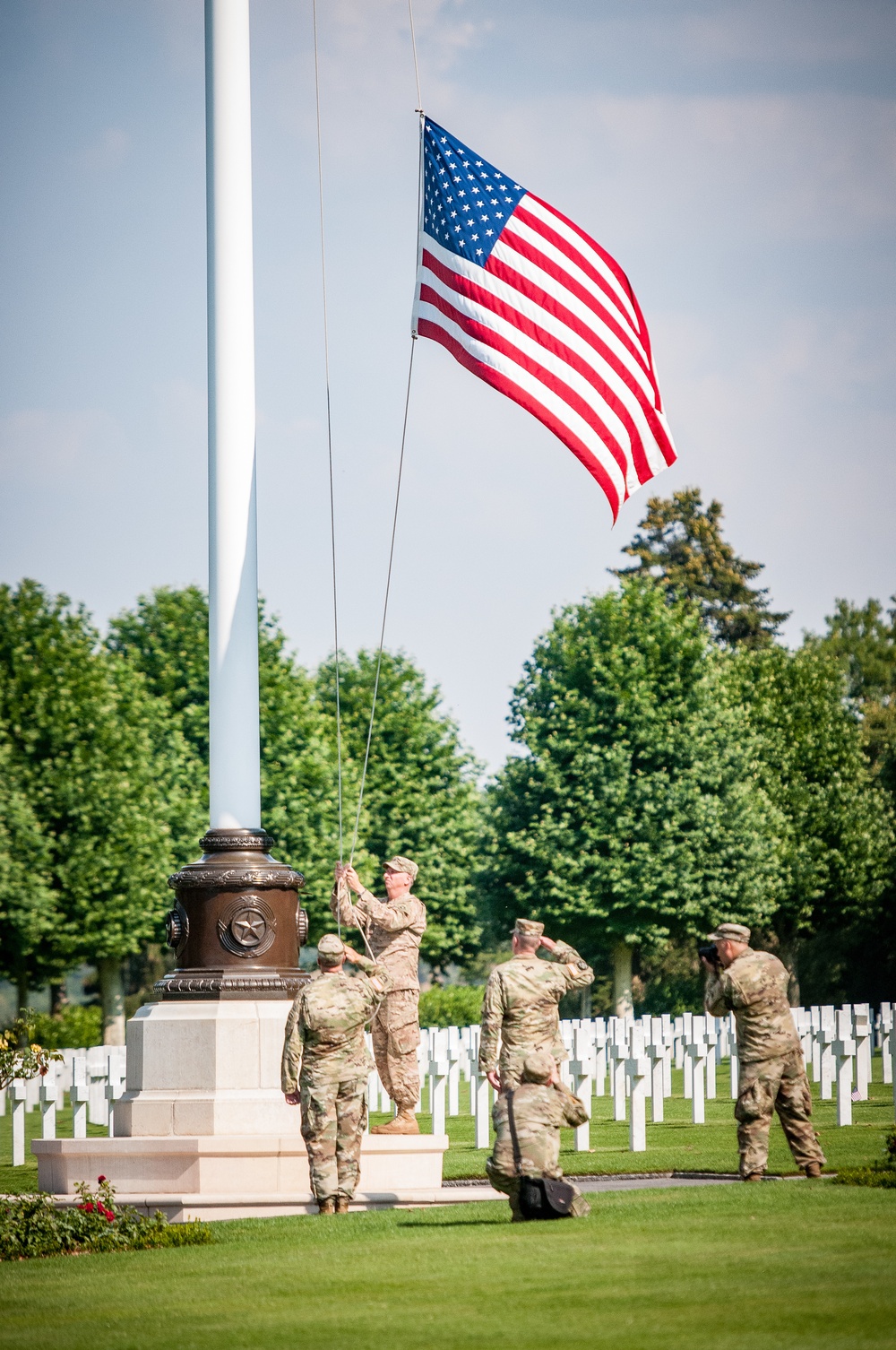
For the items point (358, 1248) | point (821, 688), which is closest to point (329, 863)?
point (821, 688)

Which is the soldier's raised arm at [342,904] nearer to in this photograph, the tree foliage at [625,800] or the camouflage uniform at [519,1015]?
the camouflage uniform at [519,1015]

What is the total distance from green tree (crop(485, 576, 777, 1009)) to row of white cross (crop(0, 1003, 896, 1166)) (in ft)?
48.1

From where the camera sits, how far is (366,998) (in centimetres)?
1201

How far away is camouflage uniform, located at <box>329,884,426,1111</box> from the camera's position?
46.9ft

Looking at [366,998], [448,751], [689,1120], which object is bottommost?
[689,1120]

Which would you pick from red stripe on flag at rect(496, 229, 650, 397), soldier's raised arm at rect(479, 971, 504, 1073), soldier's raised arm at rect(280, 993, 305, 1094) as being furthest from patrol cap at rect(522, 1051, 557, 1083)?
red stripe on flag at rect(496, 229, 650, 397)

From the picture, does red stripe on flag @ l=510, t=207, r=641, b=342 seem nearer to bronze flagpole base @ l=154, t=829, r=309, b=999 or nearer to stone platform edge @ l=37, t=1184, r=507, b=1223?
bronze flagpole base @ l=154, t=829, r=309, b=999

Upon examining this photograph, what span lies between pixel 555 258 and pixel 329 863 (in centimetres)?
2955

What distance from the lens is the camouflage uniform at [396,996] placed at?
14.3m

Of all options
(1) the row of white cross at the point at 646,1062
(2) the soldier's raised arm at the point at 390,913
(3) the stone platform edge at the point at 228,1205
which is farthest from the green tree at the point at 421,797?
(3) the stone platform edge at the point at 228,1205

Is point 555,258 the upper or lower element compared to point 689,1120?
upper

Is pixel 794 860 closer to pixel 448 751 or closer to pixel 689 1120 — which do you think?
pixel 448 751

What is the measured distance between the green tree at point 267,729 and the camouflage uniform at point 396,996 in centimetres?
2566

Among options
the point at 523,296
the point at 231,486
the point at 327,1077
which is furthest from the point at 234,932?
the point at 523,296
